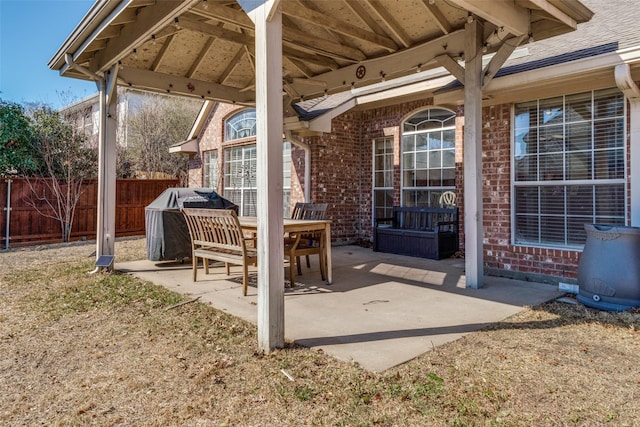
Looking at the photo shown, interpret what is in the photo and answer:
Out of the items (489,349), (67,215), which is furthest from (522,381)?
(67,215)

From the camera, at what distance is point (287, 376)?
104 inches

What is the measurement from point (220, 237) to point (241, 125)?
6.89 m

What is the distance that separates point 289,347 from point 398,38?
4538 millimetres

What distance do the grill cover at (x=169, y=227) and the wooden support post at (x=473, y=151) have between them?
4187 millimetres

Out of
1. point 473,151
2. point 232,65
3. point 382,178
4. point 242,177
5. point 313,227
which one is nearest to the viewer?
point 473,151

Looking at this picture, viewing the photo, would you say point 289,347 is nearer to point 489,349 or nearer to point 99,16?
point 489,349

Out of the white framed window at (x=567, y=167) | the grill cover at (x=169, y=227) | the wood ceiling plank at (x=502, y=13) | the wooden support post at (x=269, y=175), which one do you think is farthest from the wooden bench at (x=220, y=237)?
the white framed window at (x=567, y=167)

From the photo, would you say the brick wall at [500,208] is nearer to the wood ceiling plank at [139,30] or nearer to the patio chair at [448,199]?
the patio chair at [448,199]

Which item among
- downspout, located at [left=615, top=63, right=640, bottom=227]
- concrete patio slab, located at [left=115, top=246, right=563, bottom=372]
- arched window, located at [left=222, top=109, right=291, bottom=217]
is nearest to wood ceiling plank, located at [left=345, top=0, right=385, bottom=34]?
downspout, located at [left=615, top=63, right=640, bottom=227]

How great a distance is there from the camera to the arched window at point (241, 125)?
10.8 m

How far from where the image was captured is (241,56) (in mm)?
6789

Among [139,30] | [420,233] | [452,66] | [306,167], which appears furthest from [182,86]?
[420,233]

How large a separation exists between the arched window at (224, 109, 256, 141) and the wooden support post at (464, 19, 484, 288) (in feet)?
21.5

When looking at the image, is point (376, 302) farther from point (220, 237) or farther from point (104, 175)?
point (104, 175)
